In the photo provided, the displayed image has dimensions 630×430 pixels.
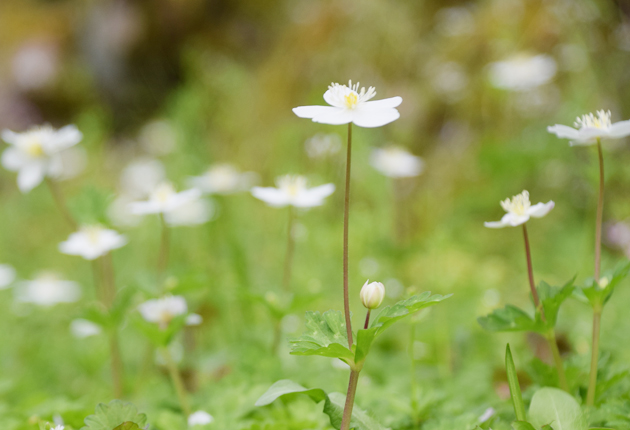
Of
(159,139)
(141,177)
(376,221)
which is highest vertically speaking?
(159,139)

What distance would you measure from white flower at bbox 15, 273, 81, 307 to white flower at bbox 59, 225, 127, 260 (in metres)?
0.64

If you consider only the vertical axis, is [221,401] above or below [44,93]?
below

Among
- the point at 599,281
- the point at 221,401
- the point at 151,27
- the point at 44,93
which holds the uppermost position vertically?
the point at 151,27

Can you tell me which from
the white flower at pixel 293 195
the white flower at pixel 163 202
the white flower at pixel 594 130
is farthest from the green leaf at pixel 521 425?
the white flower at pixel 163 202

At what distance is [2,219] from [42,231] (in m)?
0.48

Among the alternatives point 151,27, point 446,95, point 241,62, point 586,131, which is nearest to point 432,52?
point 446,95

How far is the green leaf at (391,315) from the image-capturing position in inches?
26.2

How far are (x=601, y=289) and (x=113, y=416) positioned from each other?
2.56 feet

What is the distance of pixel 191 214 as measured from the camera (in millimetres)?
2363

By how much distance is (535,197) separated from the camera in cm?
278

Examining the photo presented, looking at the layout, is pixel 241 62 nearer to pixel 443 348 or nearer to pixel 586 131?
pixel 443 348

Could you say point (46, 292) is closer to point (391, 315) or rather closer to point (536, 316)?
point (391, 315)

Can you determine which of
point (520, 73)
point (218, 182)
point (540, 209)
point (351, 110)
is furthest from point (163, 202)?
point (520, 73)

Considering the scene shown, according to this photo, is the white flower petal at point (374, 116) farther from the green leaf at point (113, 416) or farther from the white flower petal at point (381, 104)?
the green leaf at point (113, 416)
